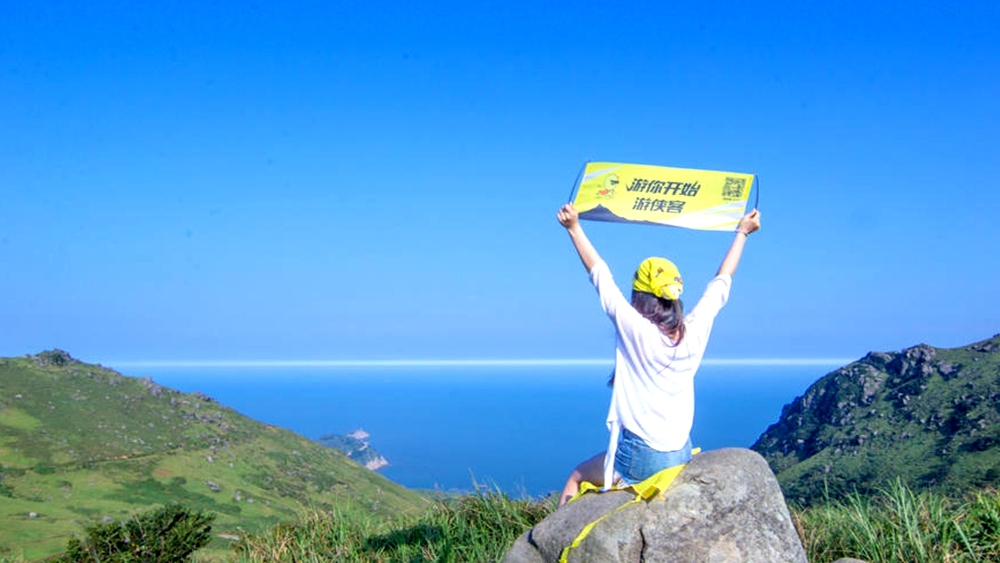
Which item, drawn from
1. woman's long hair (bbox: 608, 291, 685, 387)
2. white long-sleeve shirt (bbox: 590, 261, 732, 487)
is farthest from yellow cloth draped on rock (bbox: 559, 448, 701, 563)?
woman's long hair (bbox: 608, 291, 685, 387)

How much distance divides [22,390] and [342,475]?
2205 centimetres

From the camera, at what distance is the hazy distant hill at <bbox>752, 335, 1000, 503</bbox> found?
59.7ft

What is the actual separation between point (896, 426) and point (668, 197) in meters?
21.2

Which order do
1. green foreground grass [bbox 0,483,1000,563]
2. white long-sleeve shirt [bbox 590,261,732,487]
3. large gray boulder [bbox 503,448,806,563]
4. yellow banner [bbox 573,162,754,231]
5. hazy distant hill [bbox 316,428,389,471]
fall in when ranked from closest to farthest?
white long-sleeve shirt [bbox 590,261,732,487] < large gray boulder [bbox 503,448,806,563] < yellow banner [bbox 573,162,754,231] < green foreground grass [bbox 0,483,1000,563] < hazy distant hill [bbox 316,428,389,471]

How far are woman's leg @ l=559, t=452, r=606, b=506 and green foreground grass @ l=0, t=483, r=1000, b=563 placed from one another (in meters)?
3.01

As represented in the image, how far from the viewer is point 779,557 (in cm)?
577

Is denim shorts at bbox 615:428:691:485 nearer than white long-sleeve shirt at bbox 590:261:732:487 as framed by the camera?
No

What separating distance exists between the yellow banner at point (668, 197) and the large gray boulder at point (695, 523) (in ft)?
5.75

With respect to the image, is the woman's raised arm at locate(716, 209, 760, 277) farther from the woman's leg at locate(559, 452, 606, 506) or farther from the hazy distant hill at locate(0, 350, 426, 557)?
the hazy distant hill at locate(0, 350, 426, 557)

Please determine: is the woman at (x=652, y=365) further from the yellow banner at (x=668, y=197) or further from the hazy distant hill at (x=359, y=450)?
the hazy distant hill at (x=359, y=450)

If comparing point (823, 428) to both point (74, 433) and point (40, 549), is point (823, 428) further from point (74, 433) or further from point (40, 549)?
point (74, 433)

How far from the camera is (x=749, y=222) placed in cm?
625

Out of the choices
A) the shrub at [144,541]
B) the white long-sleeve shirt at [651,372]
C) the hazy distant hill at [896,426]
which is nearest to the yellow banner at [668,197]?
the white long-sleeve shirt at [651,372]

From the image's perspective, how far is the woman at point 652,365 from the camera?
545cm
